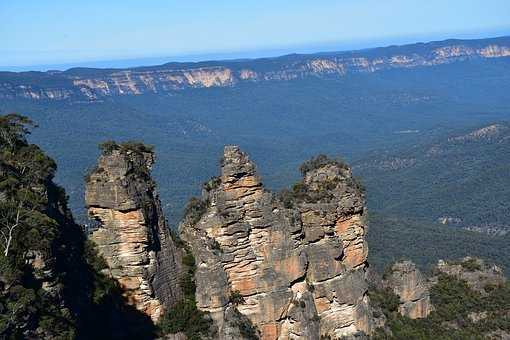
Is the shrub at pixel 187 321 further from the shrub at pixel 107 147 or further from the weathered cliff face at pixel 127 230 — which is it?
the shrub at pixel 107 147

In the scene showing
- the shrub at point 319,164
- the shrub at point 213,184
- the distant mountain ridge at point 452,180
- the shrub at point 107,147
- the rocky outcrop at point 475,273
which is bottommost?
the distant mountain ridge at point 452,180

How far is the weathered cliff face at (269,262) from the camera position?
90.2 ft

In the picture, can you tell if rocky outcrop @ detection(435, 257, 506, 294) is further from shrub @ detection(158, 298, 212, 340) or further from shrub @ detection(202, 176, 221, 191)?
shrub @ detection(158, 298, 212, 340)

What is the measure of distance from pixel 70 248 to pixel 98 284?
1.69 meters

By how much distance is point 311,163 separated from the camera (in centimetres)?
3375

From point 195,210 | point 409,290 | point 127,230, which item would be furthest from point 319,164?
point 127,230

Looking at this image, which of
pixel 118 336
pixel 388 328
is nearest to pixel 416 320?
pixel 388 328

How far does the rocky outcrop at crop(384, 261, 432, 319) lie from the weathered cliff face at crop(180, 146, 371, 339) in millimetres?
4674

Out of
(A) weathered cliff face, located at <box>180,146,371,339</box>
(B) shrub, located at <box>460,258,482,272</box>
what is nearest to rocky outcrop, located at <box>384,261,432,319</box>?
(A) weathered cliff face, located at <box>180,146,371,339</box>

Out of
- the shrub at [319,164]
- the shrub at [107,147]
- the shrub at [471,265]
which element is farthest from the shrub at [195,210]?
the shrub at [471,265]

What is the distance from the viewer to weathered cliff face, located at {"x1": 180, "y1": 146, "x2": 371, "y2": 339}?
27484 mm

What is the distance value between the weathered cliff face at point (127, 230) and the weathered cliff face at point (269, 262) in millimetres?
1963

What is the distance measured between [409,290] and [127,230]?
626 inches

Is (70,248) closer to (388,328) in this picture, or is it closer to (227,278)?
(227,278)
